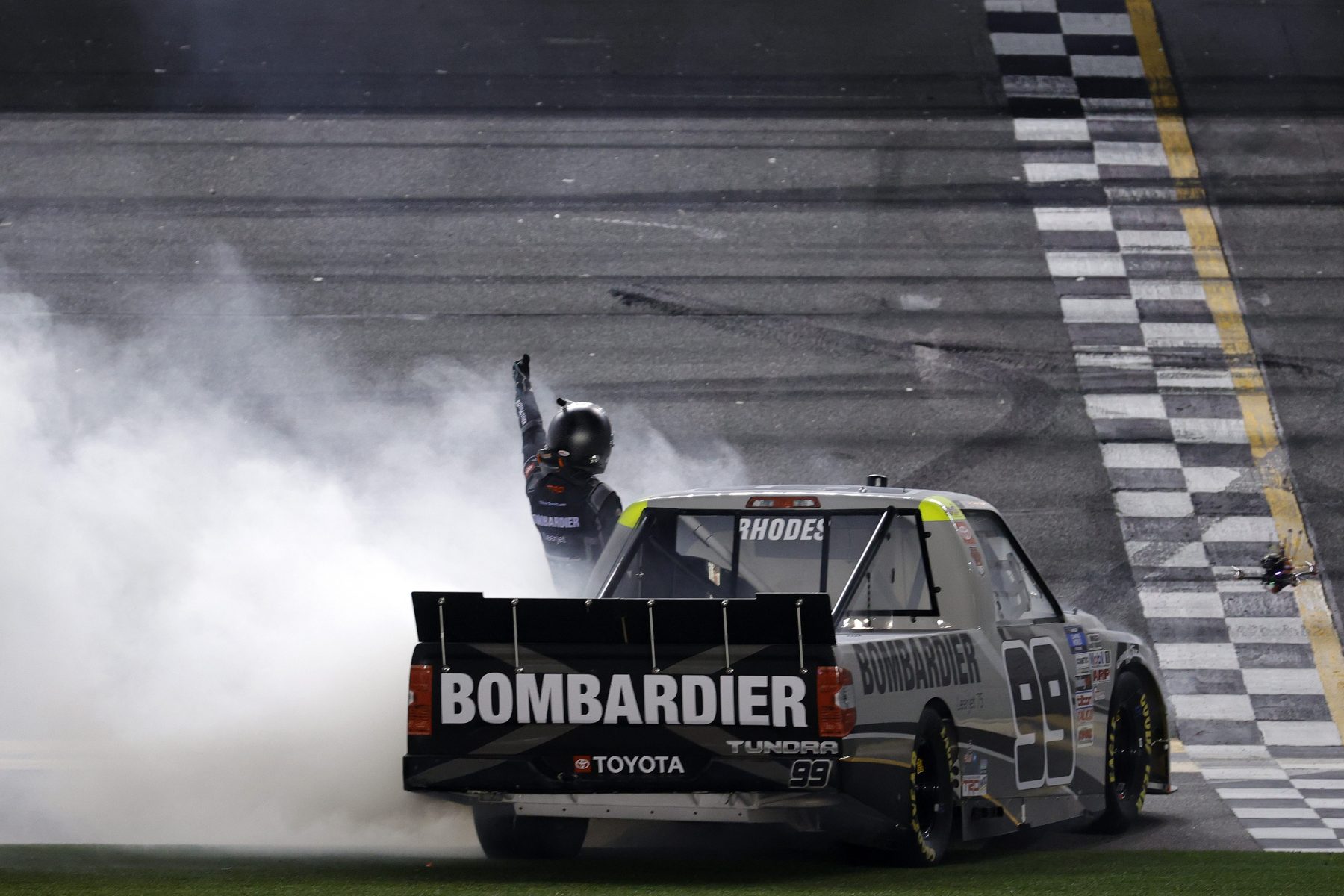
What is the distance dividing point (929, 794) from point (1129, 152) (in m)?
12.2

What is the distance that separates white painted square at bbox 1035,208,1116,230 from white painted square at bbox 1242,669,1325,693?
19.1 ft

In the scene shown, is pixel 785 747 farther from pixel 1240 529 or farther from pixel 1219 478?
pixel 1219 478

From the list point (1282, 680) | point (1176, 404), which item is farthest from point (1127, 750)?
point (1176, 404)

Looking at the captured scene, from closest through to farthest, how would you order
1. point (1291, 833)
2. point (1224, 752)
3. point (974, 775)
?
Answer: point (974, 775)
point (1291, 833)
point (1224, 752)

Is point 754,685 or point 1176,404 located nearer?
point 754,685

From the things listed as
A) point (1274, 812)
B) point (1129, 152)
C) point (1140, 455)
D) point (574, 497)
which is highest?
point (1129, 152)

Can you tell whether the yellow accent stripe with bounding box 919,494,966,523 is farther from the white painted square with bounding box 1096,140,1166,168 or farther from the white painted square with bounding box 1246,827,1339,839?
the white painted square with bounding box 1096,140,1166,168

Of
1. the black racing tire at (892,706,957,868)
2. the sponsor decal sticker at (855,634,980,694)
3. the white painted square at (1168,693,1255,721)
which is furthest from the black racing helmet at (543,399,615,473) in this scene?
the white painted square at (1168,693,1255,721)

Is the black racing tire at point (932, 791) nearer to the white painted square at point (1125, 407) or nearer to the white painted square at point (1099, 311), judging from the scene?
the white painted square at point (1125, 407)

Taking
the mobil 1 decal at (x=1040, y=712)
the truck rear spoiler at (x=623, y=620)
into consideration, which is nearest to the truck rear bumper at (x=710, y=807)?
the truck rear spoiler at (x=623, y=620)

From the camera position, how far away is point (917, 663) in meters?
7.21

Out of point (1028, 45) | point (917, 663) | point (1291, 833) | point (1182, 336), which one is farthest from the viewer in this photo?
point (1028, 45)

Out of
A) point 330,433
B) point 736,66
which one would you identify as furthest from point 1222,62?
point 330,433

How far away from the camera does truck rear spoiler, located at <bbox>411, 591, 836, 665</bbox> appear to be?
265 inches
